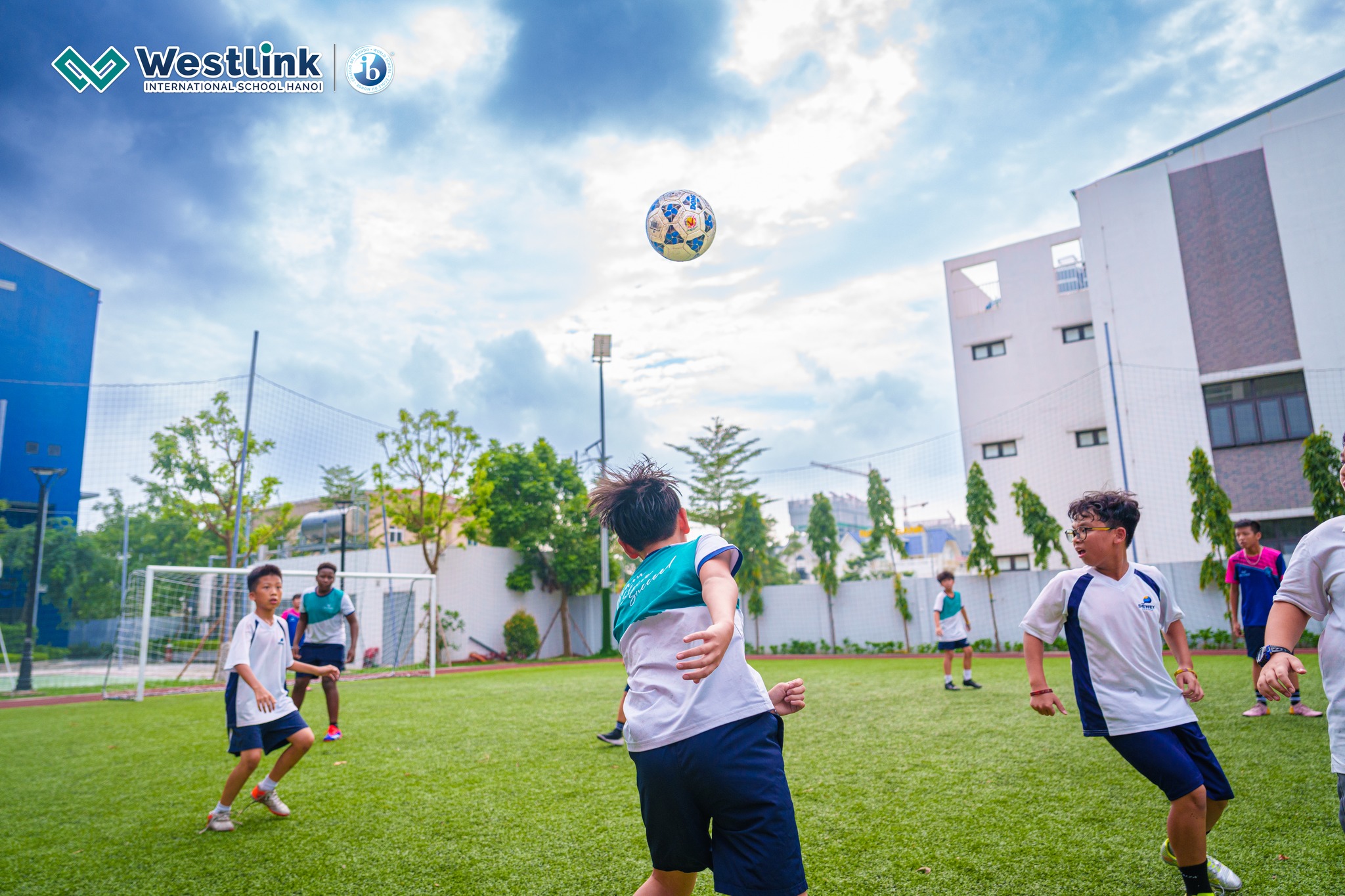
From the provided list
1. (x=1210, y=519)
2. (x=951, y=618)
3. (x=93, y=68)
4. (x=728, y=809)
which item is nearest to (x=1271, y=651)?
(x=728, y=809)

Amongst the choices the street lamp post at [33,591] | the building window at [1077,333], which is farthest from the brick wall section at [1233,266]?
the street lamp post at [33,591]

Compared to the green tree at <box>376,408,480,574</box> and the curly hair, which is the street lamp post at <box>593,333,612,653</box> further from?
the curly hair

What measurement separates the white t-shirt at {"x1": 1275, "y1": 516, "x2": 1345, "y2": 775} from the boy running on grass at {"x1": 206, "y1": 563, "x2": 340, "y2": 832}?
5044 mm

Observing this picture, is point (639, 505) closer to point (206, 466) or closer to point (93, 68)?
point (93, 68)

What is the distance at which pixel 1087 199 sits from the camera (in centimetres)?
2048

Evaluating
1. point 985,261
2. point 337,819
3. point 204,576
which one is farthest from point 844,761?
point 985,261

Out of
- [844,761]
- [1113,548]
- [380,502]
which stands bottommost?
[844,761]

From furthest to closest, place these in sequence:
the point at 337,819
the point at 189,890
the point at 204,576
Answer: the point at 204,576
the point at 337,819
the point at 189,890

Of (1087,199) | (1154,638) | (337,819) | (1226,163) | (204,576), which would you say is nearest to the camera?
(1154,638)

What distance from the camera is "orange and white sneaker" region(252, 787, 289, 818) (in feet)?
16.1

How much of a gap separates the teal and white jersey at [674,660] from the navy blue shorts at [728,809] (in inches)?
1.7

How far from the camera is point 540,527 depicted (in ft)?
83.0

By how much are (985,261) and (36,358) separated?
3230 cm

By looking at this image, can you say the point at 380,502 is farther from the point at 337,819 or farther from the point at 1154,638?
the point at 1154,638
